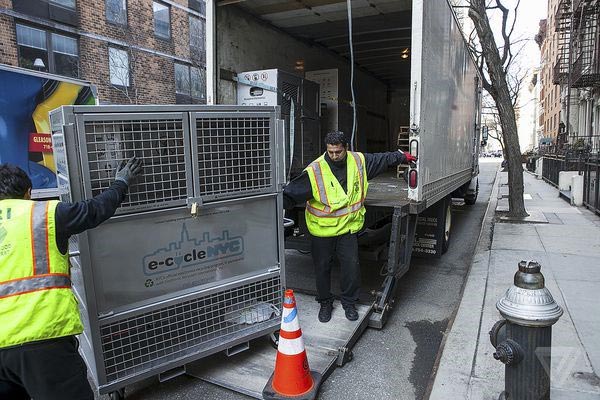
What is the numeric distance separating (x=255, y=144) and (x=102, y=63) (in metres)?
17.0

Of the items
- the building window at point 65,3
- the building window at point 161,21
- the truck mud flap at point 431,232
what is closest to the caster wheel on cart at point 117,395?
the truck mud flap at point 431,232

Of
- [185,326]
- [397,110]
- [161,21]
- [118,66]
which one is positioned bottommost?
[185,326]

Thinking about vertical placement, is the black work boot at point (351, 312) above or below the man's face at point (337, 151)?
below

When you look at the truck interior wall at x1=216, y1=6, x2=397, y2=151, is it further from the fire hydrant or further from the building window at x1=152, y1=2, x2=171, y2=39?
the building window at x1=152, y1=2, x2=171, y2=39

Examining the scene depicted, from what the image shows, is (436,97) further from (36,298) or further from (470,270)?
(36,298)

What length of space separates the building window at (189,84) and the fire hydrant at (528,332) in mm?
20149

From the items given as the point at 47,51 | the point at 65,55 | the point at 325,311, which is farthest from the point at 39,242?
the point at 65,55

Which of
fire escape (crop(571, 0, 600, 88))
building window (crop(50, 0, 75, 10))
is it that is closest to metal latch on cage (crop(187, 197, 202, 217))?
building window (crop(50, 0, 75, 10))

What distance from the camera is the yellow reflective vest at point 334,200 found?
391 cm

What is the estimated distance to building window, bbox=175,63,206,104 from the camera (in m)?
21.6

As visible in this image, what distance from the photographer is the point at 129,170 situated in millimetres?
2705

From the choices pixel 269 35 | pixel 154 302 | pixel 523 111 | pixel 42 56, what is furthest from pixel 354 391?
pixel 523 111

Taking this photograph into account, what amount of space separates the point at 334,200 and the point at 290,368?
149 centimetres

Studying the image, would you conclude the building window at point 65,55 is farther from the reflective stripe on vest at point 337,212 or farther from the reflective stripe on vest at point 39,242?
the reflective stripe on vest at point 39,242
